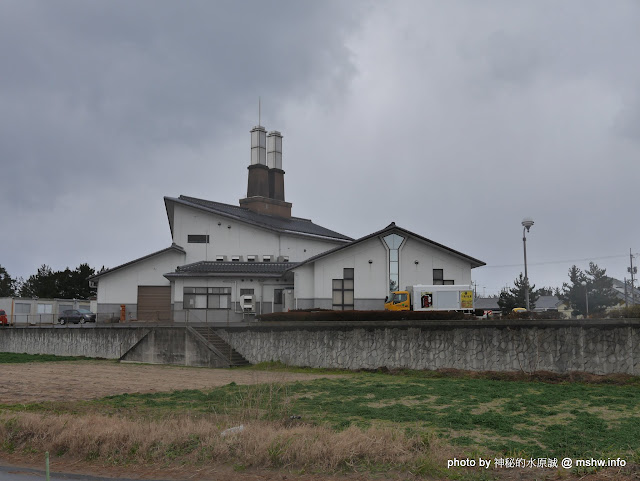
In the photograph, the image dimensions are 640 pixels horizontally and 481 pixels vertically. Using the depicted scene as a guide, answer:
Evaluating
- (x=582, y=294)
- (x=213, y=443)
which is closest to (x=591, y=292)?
(x=582, y=294)

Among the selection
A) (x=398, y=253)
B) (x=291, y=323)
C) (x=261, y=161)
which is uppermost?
(x=261, y=161)

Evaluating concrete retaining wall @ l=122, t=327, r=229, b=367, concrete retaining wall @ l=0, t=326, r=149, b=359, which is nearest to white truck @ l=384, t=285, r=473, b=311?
concrete retaining wall @ l=122, t=327, r=229, b=367

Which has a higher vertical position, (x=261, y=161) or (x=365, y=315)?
(x=261, y=161)

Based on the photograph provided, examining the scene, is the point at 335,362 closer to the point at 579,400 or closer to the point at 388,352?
the point at 388,352

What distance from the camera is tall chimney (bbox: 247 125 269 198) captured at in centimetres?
6109

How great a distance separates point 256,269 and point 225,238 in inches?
256

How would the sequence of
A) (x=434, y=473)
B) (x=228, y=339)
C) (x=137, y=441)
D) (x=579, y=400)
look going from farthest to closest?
1. (x=228, y=339)
2. (x=579, y=400)
3. (x=137, y=441)
4. (x=434, y=473)

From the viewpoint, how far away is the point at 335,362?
30.5 m

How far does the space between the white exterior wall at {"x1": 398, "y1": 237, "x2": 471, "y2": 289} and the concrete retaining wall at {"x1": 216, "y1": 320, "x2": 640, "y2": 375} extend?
35.0 feet

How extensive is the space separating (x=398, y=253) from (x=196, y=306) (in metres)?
14.6

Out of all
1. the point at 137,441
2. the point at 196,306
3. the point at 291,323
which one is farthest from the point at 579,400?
the point at 196,306

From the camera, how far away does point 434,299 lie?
3725 cm

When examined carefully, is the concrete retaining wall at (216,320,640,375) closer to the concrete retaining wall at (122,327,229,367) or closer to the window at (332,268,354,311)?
the concrete retaining wall at (122,327,229,367)

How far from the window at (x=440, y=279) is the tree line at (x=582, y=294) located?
32.9 metres
